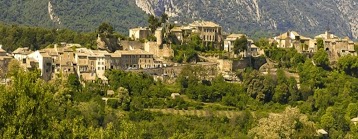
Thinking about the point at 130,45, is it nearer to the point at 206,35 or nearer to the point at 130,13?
the point at 206,35

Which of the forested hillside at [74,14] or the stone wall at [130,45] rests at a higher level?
the forested hillside at [74,14]

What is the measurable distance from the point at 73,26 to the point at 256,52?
204 feet

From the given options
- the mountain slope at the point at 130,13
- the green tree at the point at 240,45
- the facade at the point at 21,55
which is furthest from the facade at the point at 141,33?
the mountain slope at the point at 130,13

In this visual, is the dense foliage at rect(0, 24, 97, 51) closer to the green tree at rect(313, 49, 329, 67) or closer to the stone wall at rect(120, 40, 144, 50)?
the stone wall at rect(120, 40, 144, 50)

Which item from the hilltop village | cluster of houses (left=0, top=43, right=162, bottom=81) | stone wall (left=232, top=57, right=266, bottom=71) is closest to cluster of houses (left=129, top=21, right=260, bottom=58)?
the hilltop village

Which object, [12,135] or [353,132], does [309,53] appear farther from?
[12,135]

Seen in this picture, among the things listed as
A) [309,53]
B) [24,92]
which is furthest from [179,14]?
[24,92]

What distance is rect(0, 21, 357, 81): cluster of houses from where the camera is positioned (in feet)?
170

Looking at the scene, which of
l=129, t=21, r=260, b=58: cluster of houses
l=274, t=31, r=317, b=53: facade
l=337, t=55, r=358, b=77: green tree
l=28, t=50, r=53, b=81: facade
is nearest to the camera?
l=28, t=50, r=53, b=81: facade

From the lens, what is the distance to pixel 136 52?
2250 inches

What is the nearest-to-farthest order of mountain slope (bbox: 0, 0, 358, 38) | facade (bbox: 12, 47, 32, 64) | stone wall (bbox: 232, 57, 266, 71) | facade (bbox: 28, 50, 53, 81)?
facade (bbox: 28, 50, 53, 81), facade (bbox: 12, 47, 32, 64), stone wall (bbox: 232, 57, 266, 71), mountain slope (bbox: 0, 0, 358, 38)

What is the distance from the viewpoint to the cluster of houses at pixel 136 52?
170 ft

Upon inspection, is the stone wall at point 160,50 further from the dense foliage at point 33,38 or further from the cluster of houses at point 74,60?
the dense foliage at point 33,38

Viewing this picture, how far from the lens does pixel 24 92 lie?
18.8 meters
